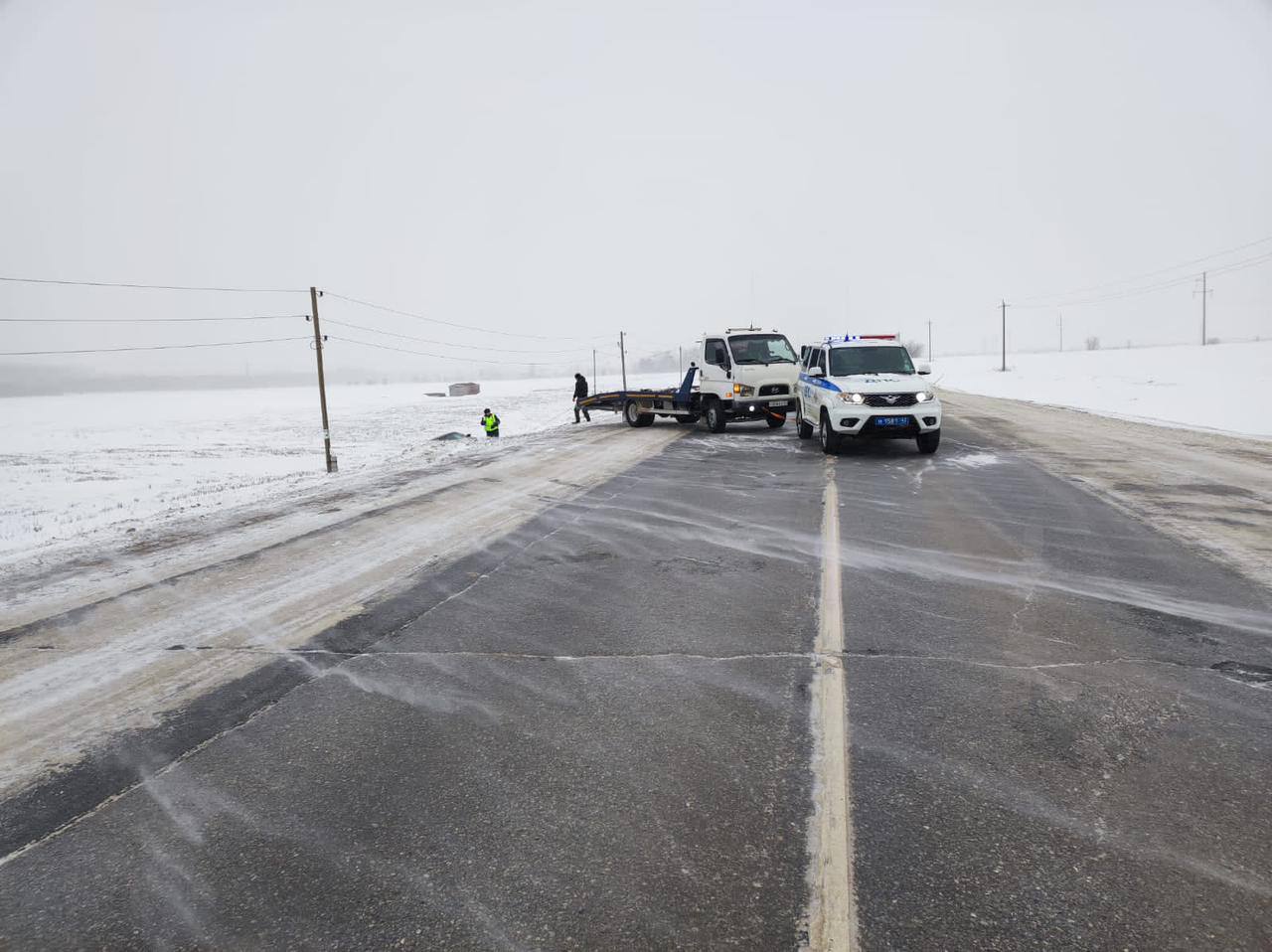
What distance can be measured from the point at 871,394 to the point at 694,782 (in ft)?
37.2

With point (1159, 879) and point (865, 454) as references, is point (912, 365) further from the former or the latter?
point (1159, 879)

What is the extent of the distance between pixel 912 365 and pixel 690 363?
7118 millimetres

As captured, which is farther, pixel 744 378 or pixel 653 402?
Result: pixel 653 402

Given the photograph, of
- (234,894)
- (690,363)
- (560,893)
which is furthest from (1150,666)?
(690,363)

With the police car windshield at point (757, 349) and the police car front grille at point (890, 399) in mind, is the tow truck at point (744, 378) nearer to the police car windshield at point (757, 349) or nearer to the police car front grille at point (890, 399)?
the police car windshield at point (757, 349)

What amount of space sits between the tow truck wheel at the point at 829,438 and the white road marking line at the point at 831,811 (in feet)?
30.1

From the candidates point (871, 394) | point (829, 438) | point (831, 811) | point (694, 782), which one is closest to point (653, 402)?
point (829, 438)

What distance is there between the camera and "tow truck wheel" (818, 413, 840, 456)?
14023 millimetres

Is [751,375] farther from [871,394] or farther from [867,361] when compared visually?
[871,394]

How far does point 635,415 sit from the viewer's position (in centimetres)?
2270

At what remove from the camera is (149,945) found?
238 centimetres

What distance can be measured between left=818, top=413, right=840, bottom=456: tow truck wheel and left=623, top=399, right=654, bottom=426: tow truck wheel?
8531mm

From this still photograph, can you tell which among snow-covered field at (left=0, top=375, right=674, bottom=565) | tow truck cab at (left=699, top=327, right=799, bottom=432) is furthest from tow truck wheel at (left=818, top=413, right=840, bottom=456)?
snow-covered field at (left=0, top=375, right=674, bottom=565)

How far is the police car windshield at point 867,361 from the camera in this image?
47.5 feet
